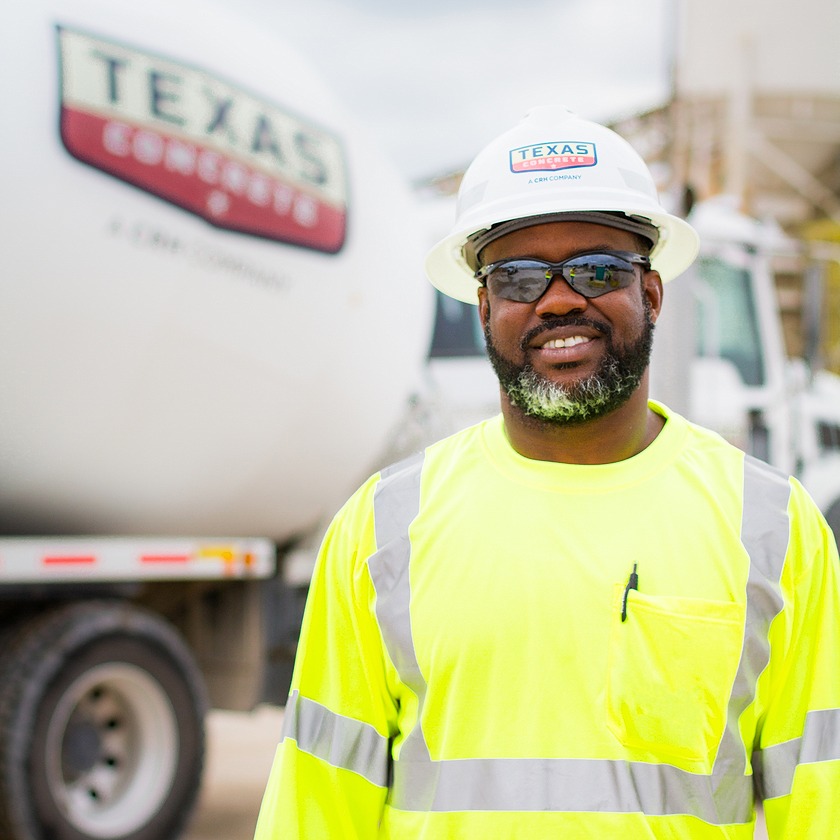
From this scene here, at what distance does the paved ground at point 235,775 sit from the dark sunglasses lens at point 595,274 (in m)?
Result: 3.93

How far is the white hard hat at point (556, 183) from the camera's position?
5.78 ft

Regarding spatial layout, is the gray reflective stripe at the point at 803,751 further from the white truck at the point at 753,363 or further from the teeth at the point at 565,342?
the white truck at the point at 753,363

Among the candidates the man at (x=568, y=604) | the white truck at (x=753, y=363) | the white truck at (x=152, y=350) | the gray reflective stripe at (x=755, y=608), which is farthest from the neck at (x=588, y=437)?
the white truck at (x=753, y=363)

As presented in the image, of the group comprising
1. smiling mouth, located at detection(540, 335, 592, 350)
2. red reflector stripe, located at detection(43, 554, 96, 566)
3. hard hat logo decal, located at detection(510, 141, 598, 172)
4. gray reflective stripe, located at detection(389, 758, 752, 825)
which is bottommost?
gray reflective stripe, located at detection(389, 758, 752, 825)

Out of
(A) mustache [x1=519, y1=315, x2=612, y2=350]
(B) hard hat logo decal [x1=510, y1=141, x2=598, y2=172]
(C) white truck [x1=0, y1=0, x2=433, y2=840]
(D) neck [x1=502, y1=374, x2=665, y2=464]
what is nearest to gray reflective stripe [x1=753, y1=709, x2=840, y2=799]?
(D) neck [x1=502, y1=374, x2=665, y2=464]

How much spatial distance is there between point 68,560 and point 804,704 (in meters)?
3.02

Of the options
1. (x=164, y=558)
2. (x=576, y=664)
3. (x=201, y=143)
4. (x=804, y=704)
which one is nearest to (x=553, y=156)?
(x=576, y=664)

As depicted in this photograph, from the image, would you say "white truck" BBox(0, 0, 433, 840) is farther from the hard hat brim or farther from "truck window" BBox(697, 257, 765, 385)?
"truck window" BBox(697, 257, 765, 385)

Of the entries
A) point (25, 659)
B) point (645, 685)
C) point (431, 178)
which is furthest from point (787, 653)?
point (431, 178)

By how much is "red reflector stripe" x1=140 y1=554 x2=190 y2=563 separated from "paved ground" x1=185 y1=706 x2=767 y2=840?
1119 millimetres

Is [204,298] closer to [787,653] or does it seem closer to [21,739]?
[21,739]

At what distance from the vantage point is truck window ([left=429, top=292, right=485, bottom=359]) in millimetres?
6191

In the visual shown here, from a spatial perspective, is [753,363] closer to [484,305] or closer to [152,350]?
[152,350]

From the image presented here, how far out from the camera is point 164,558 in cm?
434
